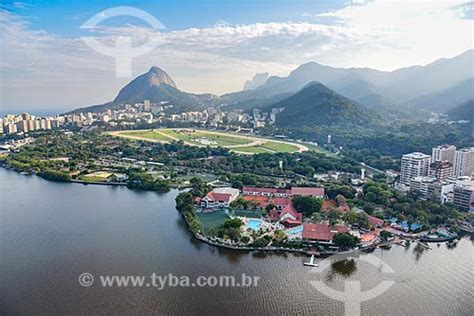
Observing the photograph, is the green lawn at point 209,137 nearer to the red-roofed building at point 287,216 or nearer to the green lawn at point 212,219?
the green lawn at point 212,219

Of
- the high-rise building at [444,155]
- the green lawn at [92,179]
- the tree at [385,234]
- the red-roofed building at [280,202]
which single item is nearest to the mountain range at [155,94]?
the green lawn at [92,179]

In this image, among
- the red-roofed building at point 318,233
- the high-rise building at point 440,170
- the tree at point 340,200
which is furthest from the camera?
the high-rise building at point 440,170

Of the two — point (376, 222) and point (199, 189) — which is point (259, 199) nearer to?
point (199, 189)

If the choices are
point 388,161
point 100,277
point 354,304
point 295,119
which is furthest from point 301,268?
point 295,119

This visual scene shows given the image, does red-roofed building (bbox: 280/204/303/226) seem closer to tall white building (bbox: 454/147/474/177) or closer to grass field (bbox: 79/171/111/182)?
grass field (bbox: 79/171/111/182)

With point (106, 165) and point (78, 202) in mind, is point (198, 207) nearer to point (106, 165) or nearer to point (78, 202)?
point (78, 202)

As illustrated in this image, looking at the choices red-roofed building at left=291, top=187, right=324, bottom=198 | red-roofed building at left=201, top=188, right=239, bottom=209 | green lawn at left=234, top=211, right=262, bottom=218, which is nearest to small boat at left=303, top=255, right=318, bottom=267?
green lawn at left=234, top=211, right=262, bottom=218

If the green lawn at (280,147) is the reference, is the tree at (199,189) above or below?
below
